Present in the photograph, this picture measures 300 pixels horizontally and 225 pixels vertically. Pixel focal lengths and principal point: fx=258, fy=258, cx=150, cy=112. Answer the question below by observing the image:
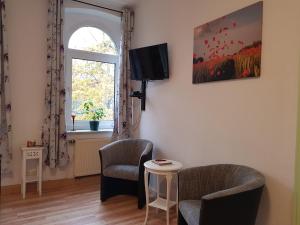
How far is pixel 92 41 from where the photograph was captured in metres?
4.28

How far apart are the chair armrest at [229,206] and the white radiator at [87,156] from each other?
102 inches

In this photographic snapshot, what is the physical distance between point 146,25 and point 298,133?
8.94 ft

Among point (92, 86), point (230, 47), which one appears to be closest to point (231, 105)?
point (230, 47)

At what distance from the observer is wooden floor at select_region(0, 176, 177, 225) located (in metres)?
2.75

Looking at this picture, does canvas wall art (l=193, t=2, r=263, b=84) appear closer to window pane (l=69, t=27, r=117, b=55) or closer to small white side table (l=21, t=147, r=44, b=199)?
window pane (l=69, t=27, r=117, b=55)

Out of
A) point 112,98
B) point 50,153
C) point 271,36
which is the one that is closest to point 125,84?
point 112,98

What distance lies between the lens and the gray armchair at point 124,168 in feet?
10.3

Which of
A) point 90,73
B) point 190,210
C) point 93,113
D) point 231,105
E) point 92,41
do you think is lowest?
point 190,210

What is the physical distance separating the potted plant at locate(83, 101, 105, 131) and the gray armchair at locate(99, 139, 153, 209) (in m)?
0.70

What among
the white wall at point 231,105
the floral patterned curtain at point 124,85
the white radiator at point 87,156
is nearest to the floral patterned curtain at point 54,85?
the white radiator at point 87,156

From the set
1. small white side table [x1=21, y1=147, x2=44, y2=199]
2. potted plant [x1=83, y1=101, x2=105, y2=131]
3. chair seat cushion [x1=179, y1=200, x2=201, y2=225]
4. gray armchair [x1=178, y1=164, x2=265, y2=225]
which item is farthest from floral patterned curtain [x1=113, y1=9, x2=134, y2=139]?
chair seat cushion [x1=179, y1=200, x2=201, y2=225]

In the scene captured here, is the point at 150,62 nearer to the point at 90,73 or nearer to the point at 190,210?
the point at 90,73

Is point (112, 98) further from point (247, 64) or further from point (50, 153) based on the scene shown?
point (247, 64)

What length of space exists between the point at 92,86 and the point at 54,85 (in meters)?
0.79
